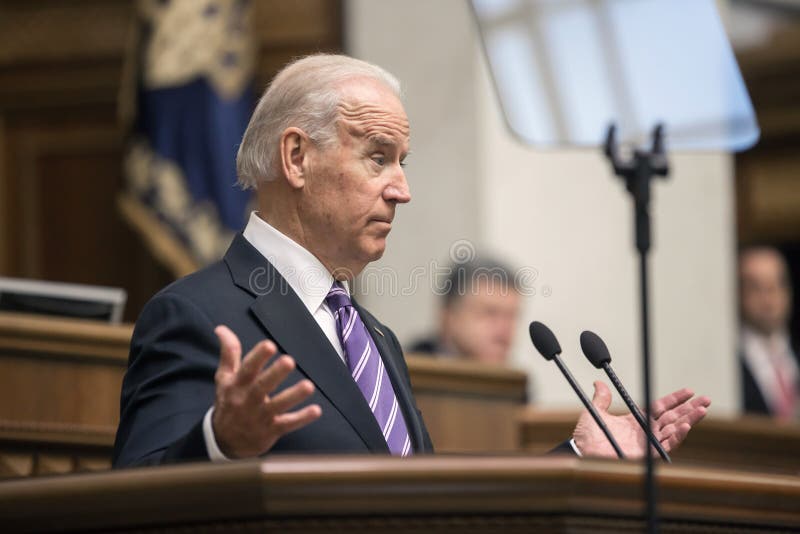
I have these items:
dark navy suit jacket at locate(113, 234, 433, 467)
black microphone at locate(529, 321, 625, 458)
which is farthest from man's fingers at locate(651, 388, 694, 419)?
dark navy suit jacket at locate(113, 234, 433, 467)

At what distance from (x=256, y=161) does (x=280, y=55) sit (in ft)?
12.2

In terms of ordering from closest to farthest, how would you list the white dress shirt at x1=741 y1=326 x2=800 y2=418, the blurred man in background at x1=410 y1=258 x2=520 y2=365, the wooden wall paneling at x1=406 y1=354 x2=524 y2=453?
the wooden wall paneling at x1=406 y1=354 x2=524 y2=453 < the blurred man in background at x1=410 y1=258 x2=520 y2=365 < the white dress shirt at x1=741 y1=326 x2=800 y2=418

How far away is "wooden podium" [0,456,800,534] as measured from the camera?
1725mm

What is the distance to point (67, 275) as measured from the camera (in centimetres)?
637

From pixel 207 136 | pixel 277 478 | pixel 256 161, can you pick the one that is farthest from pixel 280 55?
pixel 277 478

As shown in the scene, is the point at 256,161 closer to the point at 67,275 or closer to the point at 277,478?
the point at 277,478

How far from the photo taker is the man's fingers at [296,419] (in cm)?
183

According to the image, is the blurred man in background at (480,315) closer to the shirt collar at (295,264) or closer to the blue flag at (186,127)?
the blue flag at (186,127)

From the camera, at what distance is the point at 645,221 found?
2008 mm

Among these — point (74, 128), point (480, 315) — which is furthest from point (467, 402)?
point (74, 128)

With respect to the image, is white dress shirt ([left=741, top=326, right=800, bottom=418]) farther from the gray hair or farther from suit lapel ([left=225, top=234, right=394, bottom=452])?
suit lapel ([left=225, top=234, right=394, bottom=452])

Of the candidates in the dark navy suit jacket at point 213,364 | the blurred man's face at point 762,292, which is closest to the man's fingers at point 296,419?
the dark navy suit jacket at point 213,364

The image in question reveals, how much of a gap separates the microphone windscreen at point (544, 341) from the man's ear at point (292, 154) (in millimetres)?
490

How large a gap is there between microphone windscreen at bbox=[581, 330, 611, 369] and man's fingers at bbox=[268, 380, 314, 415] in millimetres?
734
